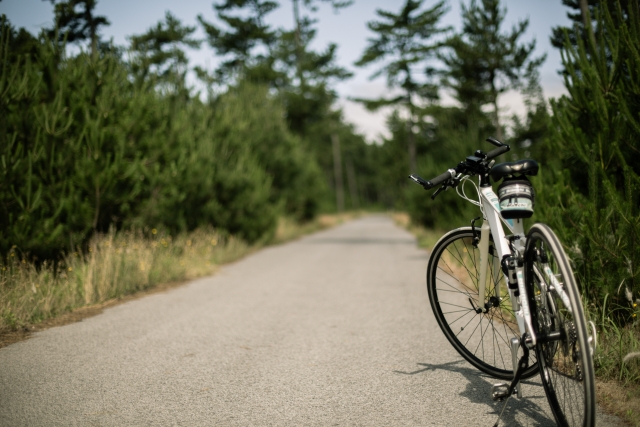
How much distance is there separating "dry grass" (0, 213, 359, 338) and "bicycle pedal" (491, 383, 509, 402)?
449 cm

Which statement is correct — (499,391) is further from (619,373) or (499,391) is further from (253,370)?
(253,370)

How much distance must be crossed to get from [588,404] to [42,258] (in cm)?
709

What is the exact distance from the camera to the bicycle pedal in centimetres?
294

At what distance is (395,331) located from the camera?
503 cm

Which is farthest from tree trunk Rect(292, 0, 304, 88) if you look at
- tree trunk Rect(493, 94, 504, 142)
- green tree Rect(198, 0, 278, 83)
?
tree trunk Rect(493, 94, 504, 142)

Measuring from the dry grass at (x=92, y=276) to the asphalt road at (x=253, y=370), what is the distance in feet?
1.42

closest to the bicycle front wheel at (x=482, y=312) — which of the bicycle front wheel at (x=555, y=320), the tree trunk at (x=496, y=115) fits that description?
the bicycle front wheel at (x=555, y=320)

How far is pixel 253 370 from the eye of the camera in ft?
12.6

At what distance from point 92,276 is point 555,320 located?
6.20 metres

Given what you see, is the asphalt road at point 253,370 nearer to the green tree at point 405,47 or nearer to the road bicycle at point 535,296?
the road bicycle at point 535,296

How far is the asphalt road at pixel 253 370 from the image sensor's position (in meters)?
2.96

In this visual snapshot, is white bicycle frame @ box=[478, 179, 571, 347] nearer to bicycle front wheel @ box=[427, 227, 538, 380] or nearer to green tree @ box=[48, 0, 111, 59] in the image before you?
bicycle front wheel @ box=[427, 227, 538, 380]

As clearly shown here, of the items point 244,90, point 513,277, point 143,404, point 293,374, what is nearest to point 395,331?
point 293,374

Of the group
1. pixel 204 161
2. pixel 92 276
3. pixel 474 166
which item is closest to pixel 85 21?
pixel 204 161
